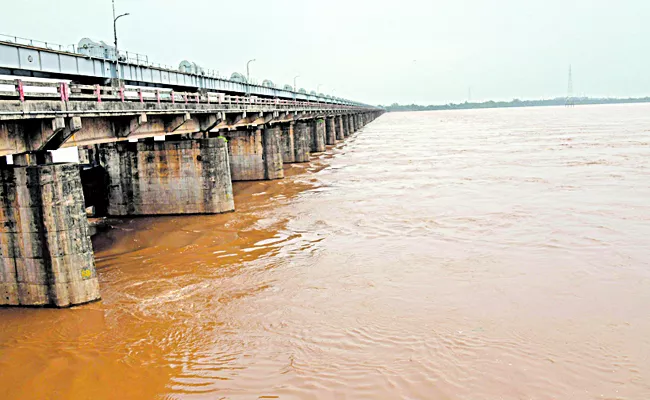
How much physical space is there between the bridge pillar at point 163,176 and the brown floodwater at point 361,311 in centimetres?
102

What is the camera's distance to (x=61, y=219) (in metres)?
14.2

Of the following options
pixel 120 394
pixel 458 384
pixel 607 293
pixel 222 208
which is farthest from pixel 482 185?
pixel 120 394

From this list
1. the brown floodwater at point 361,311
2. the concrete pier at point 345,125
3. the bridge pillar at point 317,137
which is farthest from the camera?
the concrete pier at point 345,125

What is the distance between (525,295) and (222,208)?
1687 cm

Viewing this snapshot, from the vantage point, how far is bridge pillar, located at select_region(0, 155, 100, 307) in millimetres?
13945

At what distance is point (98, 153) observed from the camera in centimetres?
2792

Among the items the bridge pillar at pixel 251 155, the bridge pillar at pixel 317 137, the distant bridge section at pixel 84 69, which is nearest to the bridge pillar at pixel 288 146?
the distant bridge section at pixel 84 69

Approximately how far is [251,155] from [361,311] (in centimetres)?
2760

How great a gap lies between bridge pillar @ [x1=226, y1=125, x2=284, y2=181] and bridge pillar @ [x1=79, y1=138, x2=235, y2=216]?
1263cm

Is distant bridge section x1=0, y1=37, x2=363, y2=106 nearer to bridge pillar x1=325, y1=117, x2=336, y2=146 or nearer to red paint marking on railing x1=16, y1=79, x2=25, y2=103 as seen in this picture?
red paint marking on railing x1=16, y1=79, x2=25, y2=103

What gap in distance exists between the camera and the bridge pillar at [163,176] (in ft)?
87.3

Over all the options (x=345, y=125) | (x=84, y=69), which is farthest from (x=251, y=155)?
(x=345, y=125)

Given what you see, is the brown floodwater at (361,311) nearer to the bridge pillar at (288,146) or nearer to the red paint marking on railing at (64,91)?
the red paint marking on railing at (64,91)

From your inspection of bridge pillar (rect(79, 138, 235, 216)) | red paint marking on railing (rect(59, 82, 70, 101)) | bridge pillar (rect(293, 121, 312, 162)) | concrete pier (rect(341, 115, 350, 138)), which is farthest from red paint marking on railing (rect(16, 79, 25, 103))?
concrete pier (rect(341, 115, 350, 138))
